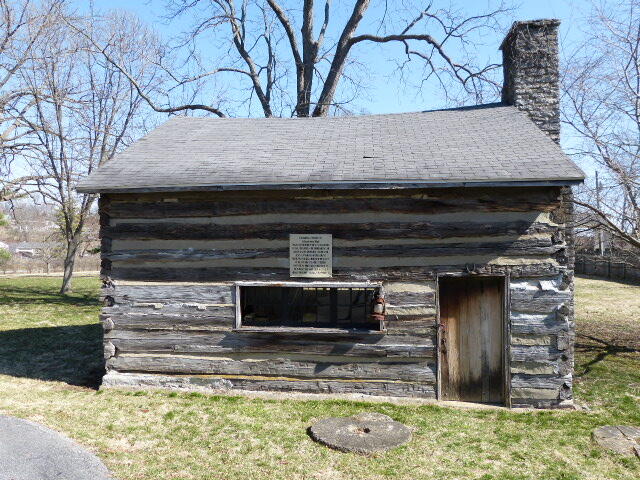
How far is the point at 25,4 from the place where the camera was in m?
16.5

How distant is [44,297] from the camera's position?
20266 millimetres

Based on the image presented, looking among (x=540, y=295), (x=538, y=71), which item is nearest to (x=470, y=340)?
(x=540, y=295)

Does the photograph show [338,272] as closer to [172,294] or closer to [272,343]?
[272,343]

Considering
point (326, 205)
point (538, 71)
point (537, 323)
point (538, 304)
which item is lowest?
point (537, 323)

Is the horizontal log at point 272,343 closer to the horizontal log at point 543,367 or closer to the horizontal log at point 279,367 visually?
the horizontal log at point 279,367

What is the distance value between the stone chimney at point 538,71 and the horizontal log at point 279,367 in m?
5.37

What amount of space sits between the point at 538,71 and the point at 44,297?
1904 cm

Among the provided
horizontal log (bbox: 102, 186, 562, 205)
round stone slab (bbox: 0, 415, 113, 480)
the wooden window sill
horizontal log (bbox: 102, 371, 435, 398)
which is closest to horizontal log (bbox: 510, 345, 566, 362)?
horizontal log (bbox: 102, 371, 435, 398)

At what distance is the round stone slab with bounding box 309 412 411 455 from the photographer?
19.4ft

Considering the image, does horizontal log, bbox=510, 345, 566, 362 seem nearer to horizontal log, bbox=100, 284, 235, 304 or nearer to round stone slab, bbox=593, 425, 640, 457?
round stone slab, bbox=593, 425, 640, 457

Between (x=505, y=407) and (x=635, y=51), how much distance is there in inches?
329

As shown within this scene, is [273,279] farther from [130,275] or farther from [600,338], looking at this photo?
[600,338]

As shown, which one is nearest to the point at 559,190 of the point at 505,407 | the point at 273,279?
the point at 505,407

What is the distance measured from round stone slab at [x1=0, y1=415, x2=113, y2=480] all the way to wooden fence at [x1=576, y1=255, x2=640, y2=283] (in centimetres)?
2295
